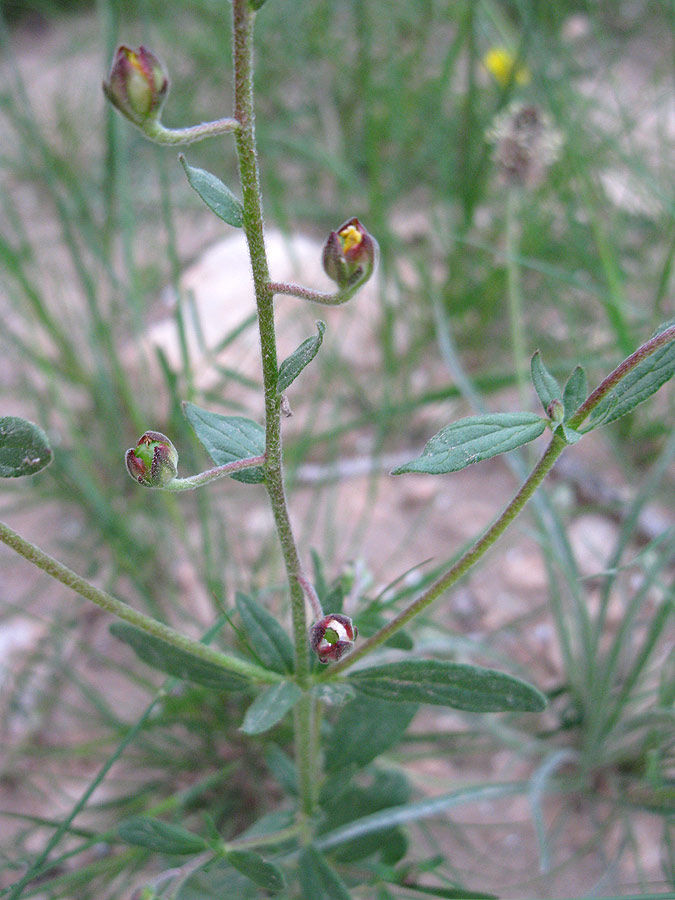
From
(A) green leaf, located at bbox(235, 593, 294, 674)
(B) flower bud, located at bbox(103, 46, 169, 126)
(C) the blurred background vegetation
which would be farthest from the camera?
(C) the blurred background vegetation

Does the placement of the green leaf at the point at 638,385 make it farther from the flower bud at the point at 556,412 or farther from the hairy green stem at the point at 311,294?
the hairy green stem at the point at 311,294

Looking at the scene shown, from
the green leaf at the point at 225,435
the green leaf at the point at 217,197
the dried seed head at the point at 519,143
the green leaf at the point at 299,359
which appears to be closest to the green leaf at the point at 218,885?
the green leaf at the point at 225,435

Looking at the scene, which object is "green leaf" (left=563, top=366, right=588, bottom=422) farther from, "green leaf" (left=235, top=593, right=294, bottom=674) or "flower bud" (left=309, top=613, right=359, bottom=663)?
"green leaf" (left=235, top=593, right=294, bottom=674)

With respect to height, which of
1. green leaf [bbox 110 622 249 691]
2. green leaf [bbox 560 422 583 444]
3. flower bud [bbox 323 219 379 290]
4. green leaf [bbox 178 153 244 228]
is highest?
green leaf [bbox 178 153 244 228]

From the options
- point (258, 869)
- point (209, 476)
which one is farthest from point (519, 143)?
point (258, 869)

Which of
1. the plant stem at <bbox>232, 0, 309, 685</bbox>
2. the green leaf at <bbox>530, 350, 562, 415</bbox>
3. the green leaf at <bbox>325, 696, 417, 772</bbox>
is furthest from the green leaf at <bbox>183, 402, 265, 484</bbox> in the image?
the green leaf at <bbox>325, 696, 417, 772</bbox>

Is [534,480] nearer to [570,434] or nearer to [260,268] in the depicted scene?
[570,434]

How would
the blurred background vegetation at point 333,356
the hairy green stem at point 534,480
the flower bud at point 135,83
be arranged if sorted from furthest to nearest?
the blurred background vegetation at point 333,356 < the hairy green stem at point 534,480 < the flower bud at point 135,83
